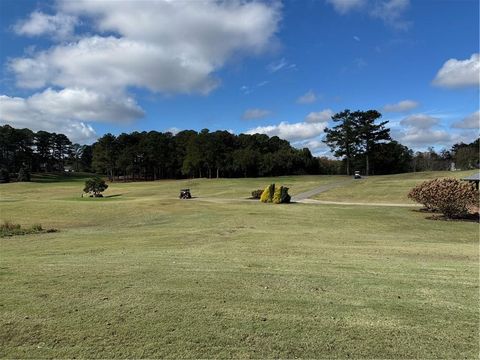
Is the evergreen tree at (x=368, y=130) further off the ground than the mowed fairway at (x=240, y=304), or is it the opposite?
the evergreen tree at (x=368, y=130)

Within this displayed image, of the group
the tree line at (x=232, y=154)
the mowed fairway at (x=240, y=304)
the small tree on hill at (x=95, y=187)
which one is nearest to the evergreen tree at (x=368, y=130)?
the tree line at (x=232, y=154)

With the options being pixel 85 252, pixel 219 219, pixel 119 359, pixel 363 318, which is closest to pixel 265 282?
pixel 363 318

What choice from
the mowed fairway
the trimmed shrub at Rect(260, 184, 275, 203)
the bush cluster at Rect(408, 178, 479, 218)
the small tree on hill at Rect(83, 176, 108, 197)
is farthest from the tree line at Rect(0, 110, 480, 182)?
the mowed fairway

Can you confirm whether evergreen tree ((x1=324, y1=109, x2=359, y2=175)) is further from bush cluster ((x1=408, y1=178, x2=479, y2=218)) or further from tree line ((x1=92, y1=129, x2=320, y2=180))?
bush cluster ((x1=408, y1=178, x2=479, y2=218))

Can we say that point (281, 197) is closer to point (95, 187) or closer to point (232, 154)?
point (95, 187)

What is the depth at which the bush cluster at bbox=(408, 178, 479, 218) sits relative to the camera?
2425cm

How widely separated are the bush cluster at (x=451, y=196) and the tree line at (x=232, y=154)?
74.6 meters

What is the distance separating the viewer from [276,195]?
37406mm

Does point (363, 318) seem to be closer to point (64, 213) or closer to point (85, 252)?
point (85, 252)

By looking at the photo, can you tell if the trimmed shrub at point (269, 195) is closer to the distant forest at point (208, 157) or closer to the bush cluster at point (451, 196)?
the bush cluster at point (451, 196)

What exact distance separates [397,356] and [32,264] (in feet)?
24.6

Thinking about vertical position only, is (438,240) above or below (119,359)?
below

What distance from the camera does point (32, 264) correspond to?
8742mm

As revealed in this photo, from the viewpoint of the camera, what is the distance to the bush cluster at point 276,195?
37031 millimetres
